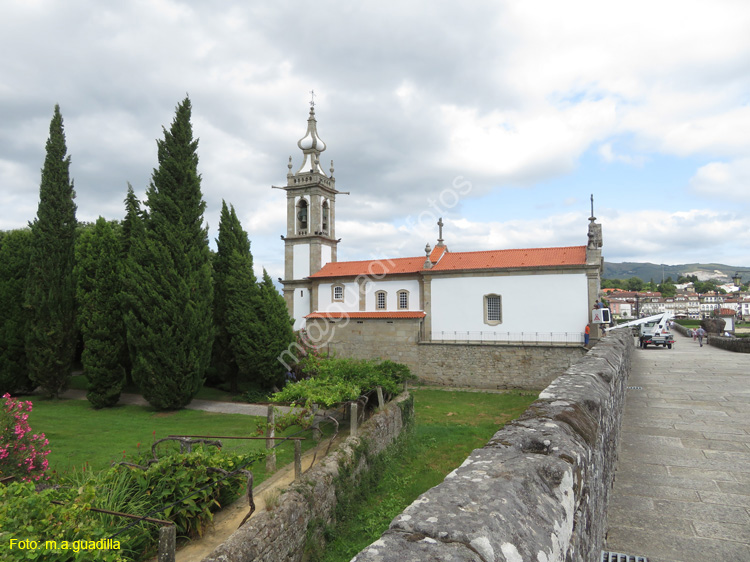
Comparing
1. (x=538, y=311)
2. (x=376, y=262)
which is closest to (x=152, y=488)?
(x=538, y=311)

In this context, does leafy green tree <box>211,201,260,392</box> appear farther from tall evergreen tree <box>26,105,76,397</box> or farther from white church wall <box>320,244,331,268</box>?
white church wall <box>320,244,331,268</box>

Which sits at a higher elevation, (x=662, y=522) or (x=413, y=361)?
(x=662, y=522)

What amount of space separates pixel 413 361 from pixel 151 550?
834 inches

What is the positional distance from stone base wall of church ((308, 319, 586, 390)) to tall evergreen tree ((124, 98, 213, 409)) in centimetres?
1145

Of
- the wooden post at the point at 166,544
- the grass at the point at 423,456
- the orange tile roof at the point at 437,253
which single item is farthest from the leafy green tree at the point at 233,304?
the wooden post at the point at 166,544

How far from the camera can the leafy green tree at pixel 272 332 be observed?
1853 centimetres

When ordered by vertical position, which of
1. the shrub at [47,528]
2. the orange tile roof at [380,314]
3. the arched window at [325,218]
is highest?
the arched window at [325,218]

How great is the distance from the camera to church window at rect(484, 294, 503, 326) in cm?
2547

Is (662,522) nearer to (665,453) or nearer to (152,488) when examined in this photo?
(665,453)

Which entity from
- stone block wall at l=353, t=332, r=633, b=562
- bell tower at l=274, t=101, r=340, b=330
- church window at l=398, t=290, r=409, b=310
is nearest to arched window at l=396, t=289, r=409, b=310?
church window at l=398, t=290, r=409, b=310

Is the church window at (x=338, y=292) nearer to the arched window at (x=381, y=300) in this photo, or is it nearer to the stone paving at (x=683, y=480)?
the arched window at (x=381, y=300)

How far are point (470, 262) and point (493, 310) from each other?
3.24 meters

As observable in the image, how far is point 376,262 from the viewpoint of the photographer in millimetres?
29625

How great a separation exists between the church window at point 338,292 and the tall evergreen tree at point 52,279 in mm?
15678
